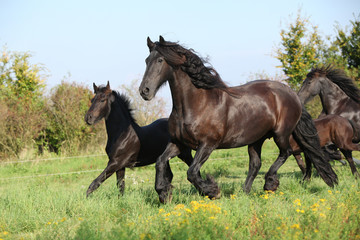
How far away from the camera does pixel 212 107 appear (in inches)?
226

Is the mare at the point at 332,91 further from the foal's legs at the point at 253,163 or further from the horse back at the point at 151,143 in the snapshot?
the horse back at the point at 151,143

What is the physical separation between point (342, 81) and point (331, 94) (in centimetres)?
39

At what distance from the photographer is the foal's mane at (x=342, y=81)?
30.9 ft

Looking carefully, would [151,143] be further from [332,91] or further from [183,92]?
[332,91]

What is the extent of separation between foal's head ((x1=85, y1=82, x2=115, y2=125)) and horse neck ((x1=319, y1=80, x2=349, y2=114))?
4.99 metres

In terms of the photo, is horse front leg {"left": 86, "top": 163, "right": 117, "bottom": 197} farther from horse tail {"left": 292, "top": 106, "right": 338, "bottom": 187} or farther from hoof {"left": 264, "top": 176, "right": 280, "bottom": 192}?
horse tail {"left": 292, "top": 106, "right": 338, "bottom": 187}

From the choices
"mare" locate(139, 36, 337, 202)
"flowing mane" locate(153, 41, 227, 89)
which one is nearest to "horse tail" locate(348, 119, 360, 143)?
"mare" locate(139, 36, 337, 202)

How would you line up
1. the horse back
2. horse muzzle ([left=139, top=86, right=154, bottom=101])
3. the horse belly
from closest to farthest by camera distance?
horse muzzle ([left=139, top=86, right=154, bottom=101]) < the horse belly < the horse back

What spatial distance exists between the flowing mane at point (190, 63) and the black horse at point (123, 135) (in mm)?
1919

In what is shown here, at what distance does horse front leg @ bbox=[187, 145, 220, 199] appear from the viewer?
545cm

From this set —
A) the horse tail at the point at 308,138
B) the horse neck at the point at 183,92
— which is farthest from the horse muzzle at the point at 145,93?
the horse tail at the point at 308,138

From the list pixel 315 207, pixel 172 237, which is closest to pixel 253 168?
pixel 315 207

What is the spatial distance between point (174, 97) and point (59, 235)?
2.42m

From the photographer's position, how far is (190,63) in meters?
5.68
